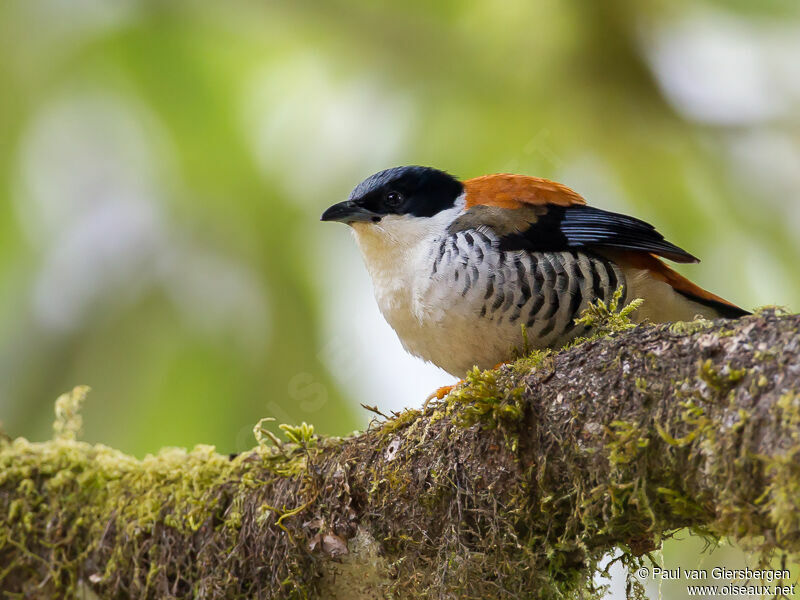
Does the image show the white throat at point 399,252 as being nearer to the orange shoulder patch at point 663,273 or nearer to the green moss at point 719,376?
the orange shoulder patch at point 663,273

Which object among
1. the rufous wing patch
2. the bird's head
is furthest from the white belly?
the bird's head

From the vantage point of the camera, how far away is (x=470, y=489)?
2.48 metres

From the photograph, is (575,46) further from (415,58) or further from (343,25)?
(343,25)

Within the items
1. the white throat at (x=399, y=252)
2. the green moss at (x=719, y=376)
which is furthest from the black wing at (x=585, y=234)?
the green moss at (x=719, y=376)

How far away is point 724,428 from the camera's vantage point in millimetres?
1930

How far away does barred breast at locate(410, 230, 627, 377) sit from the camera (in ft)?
10.4

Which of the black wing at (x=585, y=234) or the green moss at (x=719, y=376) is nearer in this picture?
the green moss at (x=719, y=376)

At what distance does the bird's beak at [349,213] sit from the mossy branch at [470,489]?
1067 millimetres

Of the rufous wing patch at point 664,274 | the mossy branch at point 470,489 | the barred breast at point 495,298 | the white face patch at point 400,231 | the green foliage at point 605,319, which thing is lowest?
the mossy branch at point 470,489

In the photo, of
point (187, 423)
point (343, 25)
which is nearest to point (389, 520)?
point (187, 423)

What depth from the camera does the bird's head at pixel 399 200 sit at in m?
3.72

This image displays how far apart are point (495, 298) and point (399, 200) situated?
0.86 meters

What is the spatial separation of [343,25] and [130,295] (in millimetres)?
2151

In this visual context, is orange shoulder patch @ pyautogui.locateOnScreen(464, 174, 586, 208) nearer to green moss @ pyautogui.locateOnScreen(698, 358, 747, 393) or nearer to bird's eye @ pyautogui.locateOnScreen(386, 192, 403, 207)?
bird's eye @ pyautogui.locateOnScreen(386, 192, 403, 207)
